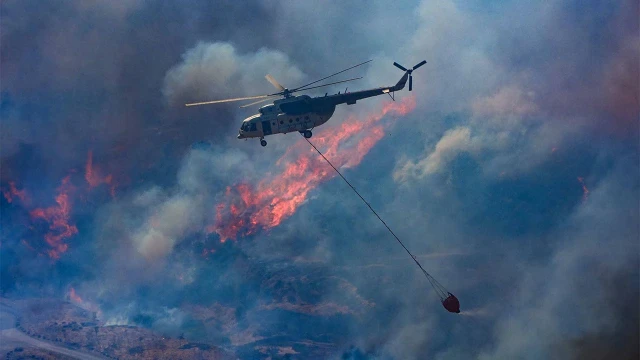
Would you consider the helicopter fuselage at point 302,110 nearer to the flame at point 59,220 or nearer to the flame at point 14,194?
the flame at point 59,220

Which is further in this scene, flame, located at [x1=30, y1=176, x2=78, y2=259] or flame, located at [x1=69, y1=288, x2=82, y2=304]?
flame, located at [x1=30, y1=176, x2=78, y2=259]

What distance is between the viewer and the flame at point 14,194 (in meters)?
74.6

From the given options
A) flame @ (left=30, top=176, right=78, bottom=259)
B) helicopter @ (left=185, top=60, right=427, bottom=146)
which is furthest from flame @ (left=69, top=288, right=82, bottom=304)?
helicopter @ (left=185, top=60, right=427, bottom=146)

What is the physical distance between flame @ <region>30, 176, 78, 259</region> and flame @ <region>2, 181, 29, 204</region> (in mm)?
2165

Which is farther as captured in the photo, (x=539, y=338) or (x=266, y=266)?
(x=266, y=266)

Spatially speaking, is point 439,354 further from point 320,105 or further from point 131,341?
point 131,341

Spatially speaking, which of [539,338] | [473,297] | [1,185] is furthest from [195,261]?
[539,338]

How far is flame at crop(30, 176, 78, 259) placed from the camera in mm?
72938

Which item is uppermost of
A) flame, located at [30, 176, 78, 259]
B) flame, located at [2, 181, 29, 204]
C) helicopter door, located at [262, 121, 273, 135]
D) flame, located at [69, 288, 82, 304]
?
flame, located at [2, 181, 29, 204]

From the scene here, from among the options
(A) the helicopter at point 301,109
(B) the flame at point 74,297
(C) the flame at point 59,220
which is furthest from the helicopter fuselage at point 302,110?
(C) the flame at point 59,220

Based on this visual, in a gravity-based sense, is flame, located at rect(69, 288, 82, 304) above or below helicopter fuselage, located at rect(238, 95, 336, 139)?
above

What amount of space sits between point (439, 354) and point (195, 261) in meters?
30.2

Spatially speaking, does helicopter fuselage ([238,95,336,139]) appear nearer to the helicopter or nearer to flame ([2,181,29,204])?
the helicopter

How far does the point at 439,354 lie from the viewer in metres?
56.1
